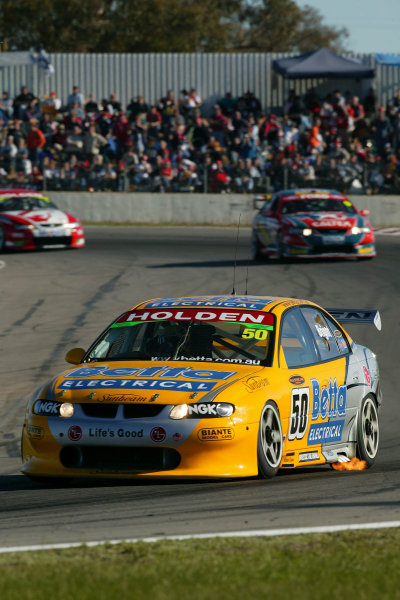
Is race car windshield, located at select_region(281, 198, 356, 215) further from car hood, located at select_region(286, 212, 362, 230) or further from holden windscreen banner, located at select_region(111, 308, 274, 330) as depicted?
holden windscreen banner, located at select_region(111, 308, 274, 330)

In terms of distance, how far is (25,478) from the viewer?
7.96 meters

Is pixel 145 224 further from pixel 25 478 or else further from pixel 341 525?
pixel 341 525

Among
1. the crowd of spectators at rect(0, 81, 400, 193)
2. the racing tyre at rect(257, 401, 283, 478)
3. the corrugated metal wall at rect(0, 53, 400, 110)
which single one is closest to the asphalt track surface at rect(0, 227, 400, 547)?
the racing tyre at rect(257, 401, 283, 478)

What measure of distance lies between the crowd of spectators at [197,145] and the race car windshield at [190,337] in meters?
22.0

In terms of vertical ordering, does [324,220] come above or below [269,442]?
above

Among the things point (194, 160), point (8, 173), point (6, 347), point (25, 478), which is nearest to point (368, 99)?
point (194, 160)

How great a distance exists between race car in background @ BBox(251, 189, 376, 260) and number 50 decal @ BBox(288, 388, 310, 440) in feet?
45.5

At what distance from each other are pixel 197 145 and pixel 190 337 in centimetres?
2457

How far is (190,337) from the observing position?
804 centimetres

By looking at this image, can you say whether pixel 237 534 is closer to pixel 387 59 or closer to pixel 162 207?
pixel 162 207

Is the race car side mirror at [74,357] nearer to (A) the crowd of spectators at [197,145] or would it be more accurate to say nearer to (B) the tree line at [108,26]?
(A) the crowd of spectators at [197,145]

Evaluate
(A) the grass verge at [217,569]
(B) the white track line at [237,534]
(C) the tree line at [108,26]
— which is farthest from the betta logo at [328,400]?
(C) the tree line at [108,26]

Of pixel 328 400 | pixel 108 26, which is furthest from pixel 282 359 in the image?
pixel 108 26

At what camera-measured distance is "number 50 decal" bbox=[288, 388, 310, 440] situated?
25.1ft
